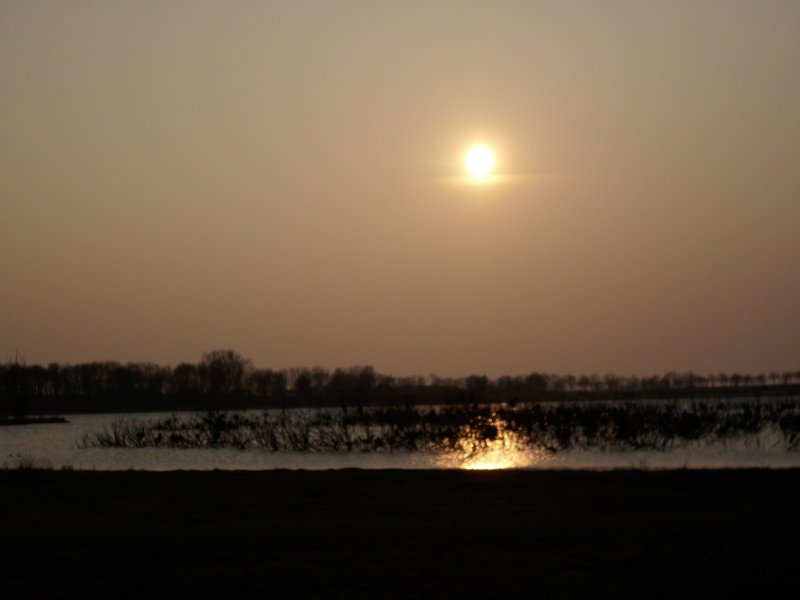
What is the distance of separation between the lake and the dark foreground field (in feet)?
31.0

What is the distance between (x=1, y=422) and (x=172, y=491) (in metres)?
79.0

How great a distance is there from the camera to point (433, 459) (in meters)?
33.3

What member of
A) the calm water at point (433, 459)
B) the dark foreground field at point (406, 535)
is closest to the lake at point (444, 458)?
the calm water at point (433, 459)

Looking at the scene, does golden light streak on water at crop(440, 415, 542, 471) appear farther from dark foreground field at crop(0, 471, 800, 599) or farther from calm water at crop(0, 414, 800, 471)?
dark foreground field at crop(0, 471, 800, 599)

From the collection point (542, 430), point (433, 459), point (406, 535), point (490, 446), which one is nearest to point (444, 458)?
point (433, 459)

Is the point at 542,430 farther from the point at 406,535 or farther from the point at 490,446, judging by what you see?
the point at 406,535

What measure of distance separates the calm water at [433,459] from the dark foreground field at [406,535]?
9.52 meters

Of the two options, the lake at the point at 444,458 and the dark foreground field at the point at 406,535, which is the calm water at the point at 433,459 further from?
the dark foreground field at the point at 406,535

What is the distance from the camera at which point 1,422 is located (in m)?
90.5

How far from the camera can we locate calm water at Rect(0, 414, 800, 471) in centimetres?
2930

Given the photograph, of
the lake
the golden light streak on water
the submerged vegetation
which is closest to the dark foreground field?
the lake

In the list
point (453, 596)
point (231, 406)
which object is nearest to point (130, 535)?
point (453, 596)

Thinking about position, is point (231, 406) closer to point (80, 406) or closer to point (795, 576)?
point (80, 406)

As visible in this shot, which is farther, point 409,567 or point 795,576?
point 409,567
